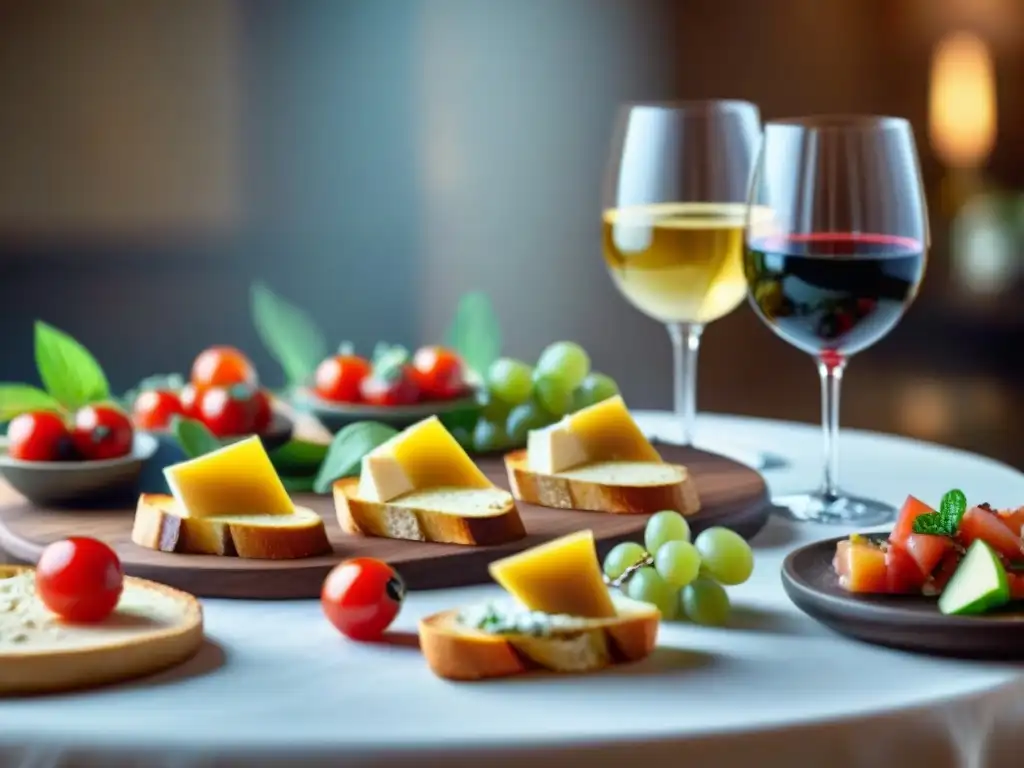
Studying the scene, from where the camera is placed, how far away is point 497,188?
5938 mm

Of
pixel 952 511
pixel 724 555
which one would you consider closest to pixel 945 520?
pixel 952 511

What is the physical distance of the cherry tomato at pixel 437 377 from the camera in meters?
2.39

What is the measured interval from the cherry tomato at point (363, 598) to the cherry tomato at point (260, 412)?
2.46 ft

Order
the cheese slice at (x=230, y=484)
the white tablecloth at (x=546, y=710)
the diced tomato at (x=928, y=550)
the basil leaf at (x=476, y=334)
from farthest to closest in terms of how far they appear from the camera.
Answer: the basil leaf at (x=476, y=334)
the cheese slice at (x=230, y=484)
the diced tomato at (x=928, y=550)
the white tablecloth at (x=546, y=710)

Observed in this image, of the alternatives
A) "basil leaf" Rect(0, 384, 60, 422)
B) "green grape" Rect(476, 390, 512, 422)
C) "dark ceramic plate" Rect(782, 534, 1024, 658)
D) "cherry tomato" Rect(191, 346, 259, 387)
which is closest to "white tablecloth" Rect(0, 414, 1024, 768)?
"dark ceramic plate" Rect(782, 534, 1024, 658)

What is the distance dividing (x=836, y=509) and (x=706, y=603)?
0.56 m

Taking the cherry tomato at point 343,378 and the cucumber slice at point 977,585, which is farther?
the cherry tomato at point 343,378

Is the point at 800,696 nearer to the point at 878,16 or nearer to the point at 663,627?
the point at 663,627

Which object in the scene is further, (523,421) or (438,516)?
(523,421)

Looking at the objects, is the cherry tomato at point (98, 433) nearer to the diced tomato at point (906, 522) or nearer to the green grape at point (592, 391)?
the green grape at point (592, 391)

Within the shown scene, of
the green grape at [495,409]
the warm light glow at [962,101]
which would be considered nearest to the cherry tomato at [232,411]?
the green grape at [495,409]

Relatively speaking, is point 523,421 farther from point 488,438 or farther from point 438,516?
point 438,516

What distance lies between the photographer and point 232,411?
2.19m

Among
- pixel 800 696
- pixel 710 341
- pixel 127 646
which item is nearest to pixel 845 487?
pixel 800 696
